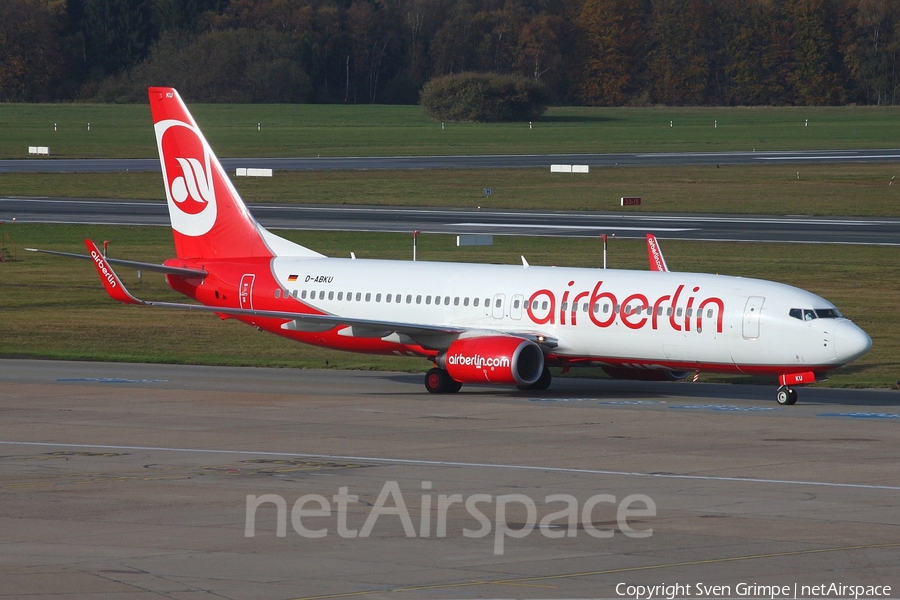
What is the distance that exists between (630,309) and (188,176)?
16.3 meters

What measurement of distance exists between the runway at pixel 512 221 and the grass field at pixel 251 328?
3.21 meters

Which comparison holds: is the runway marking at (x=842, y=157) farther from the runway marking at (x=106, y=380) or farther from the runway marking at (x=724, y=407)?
the runway marking at (x=106, y=380)

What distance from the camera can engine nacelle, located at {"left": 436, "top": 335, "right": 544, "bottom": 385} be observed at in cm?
3769

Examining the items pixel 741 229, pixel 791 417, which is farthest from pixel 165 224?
pixel 791 417

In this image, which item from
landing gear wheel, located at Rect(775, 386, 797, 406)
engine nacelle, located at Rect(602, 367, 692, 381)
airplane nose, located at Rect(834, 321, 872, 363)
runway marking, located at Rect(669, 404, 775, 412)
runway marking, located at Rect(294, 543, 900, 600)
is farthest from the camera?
engine nacelle, located at Rect(602, 367, 692, 381)

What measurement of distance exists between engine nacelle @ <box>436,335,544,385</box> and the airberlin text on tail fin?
8332 millimetres

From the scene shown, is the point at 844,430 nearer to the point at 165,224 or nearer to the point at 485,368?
the point at 485,368

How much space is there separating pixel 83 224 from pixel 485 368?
49.6 metres

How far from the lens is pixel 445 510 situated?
23.0 metres

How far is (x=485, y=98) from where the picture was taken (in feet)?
552

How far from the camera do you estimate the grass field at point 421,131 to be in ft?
443

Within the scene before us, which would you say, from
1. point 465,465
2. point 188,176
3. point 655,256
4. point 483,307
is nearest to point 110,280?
point 188,176

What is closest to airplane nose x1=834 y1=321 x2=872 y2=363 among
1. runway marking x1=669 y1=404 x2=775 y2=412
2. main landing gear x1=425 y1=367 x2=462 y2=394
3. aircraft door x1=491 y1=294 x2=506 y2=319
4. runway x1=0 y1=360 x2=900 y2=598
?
runway x1=0 y1=360 x2=900 y2=598

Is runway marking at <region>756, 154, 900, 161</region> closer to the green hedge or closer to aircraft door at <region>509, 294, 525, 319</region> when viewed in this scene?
the green hedge
